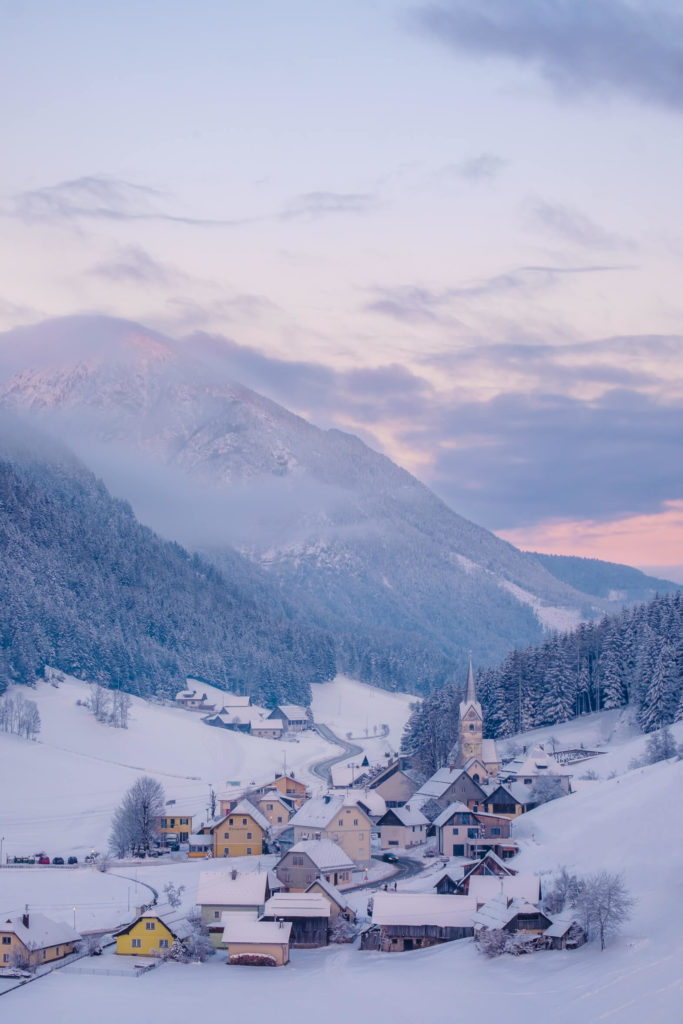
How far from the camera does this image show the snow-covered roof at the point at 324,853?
236 feet

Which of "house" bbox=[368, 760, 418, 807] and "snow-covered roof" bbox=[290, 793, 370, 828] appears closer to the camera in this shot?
"snow-covered roof" bbox=[290, 793, 370, 828]

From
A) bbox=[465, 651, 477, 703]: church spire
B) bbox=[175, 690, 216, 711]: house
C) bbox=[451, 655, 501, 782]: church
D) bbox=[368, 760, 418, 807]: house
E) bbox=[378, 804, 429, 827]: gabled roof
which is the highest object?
bbox=[175, 690, 216, 711]: house

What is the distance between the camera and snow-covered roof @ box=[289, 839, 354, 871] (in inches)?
2837

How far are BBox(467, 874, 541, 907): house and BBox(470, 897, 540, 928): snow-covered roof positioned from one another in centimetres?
68

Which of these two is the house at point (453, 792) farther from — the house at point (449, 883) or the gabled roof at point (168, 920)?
the gabled roof at point (168, 920)

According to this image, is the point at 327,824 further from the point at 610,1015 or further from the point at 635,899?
the point at 610,1015

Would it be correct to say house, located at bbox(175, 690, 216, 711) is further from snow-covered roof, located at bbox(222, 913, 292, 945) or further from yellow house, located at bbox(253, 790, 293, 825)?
snow-covered roof, located at bbox(222, 913, 292, 945)

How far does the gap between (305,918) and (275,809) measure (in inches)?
1594

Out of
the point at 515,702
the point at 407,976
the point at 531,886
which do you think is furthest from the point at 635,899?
the point at 515,702

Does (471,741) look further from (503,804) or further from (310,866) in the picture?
(310,866)

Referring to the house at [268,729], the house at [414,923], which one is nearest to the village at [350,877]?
the house at [414,923]

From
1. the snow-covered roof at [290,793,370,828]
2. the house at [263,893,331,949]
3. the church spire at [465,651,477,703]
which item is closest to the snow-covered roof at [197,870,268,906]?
the house at [263,893,331,949]

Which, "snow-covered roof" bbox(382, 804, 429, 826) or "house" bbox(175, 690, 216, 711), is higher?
"house" bbox(175, 690, 216, 711)

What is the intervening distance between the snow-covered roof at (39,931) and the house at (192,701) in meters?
124
